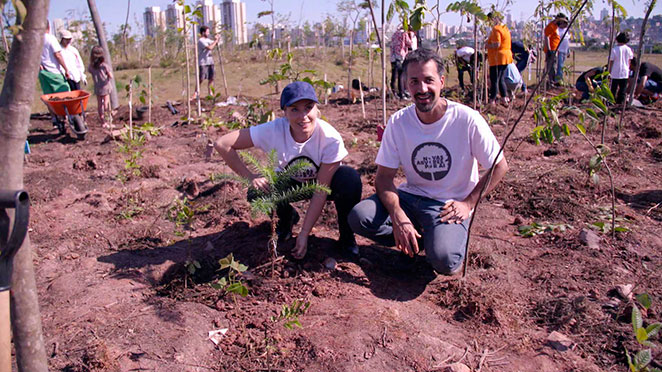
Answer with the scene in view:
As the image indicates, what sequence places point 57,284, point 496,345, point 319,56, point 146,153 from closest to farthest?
point 496,345 → point 57,284 → point 146,153 → point 319,56

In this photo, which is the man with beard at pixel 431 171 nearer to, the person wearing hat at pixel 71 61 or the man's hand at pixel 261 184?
the man's hand at pixel 261 184

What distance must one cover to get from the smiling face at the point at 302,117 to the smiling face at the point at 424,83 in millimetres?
535

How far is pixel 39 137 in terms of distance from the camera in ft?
22.1

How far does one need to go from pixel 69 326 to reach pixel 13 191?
4.27 feet

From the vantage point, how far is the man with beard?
2.62 meters

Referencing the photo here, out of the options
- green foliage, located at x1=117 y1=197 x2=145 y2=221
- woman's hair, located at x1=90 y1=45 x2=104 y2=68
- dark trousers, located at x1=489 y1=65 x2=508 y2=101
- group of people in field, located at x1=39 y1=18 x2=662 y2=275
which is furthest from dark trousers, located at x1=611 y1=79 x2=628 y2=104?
woman's hair, located at x1=90 y1=45 x2=104 y2=68

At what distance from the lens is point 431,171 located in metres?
2.82

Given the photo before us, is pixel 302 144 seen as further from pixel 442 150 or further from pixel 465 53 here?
pixel 465 53

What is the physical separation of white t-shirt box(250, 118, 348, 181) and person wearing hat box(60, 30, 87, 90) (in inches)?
199

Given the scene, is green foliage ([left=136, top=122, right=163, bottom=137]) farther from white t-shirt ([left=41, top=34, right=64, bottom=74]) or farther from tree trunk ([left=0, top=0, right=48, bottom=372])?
tree trunk ([left=0, top=0, right=48, bottom=372])

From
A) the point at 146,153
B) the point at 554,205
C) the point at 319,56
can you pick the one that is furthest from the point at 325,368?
the point at 319,56

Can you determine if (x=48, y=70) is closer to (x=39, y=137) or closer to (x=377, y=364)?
(x=39, y=137)

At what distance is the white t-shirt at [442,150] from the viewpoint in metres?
2.68

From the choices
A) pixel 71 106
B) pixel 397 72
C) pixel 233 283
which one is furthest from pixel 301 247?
pixel 397 72
